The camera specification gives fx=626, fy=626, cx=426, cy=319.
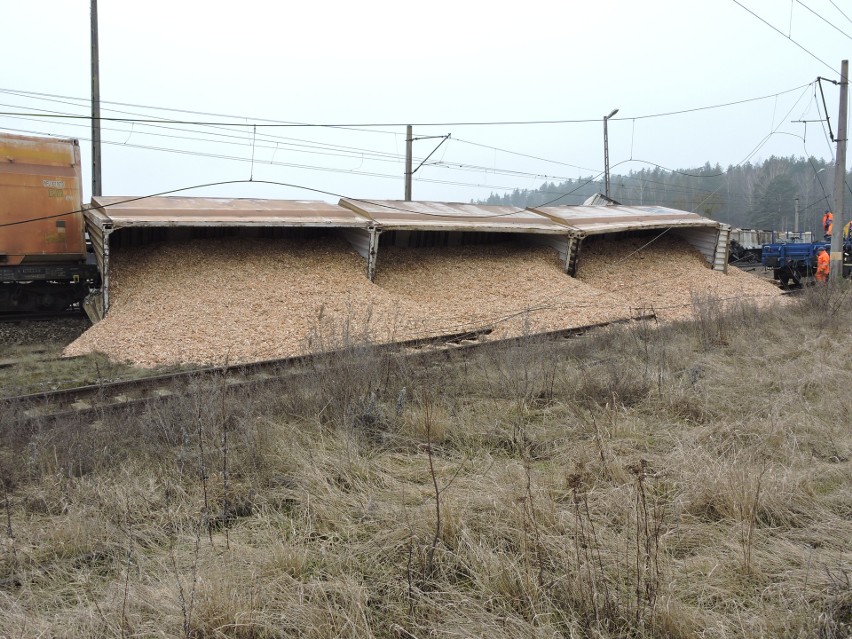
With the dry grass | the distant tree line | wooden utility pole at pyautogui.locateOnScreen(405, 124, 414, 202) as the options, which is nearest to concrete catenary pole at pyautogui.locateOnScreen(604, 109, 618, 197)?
wooden utility pole at pyautogui.locateOnScreen(405, 124, 414, 202)

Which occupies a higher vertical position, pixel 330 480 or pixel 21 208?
pixel 21 208

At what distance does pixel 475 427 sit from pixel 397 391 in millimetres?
1489

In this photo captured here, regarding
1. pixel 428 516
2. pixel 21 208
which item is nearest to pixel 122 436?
pixel 428 516

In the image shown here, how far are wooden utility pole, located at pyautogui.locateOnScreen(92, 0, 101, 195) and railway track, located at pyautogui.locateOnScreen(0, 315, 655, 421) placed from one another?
1008 cm

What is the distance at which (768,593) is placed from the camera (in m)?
3.12

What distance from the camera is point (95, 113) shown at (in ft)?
54.6

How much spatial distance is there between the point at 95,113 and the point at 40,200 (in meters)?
4.33

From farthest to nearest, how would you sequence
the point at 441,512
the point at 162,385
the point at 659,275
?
1. the point at 659,275
2. the point at 162,385
3. the point at 441,512

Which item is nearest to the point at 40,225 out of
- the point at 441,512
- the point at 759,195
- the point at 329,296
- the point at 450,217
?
the point at 329,296

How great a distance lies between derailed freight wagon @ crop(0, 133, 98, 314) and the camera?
13109 mm

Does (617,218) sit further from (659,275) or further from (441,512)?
(441,512)

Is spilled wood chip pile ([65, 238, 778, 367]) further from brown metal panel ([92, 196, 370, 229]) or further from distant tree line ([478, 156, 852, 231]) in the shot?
distant tree line ([478, 156, 852, 231])

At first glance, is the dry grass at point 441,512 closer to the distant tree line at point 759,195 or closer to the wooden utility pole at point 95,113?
the wooden utility pole at point 95,113

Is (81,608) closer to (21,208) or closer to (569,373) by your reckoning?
(569,373)
